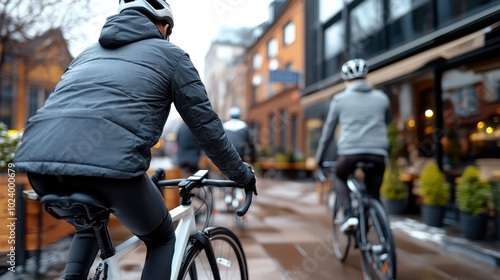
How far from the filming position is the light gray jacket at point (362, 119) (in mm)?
3422

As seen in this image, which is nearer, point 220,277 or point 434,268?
point 220,277

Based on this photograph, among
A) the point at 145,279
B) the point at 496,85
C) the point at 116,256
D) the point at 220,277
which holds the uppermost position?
the point at 496,85

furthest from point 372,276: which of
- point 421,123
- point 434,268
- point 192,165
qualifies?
point 421,123

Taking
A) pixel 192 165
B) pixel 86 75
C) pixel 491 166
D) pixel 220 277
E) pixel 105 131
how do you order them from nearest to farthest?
pixel 105 131 < pixel 86 75 < pixel 220 277 < pixel 491 166 < pixel 192 165

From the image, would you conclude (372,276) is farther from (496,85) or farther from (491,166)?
(496,85)

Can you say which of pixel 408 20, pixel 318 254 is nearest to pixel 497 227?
pixel 318 254

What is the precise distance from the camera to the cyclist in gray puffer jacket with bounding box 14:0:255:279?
135 cm

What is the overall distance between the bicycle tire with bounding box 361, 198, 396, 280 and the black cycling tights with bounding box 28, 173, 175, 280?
1.83m

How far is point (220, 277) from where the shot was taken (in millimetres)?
2123

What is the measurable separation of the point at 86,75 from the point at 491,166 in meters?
5.46

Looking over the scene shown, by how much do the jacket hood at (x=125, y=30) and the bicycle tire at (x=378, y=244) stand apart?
227 centimetres

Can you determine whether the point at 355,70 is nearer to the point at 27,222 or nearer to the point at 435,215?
the point at 435,215

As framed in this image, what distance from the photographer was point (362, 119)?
348cm

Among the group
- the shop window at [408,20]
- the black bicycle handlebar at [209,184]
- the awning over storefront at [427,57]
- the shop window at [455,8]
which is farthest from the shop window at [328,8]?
the black bicycle handlebar at [209,184]
